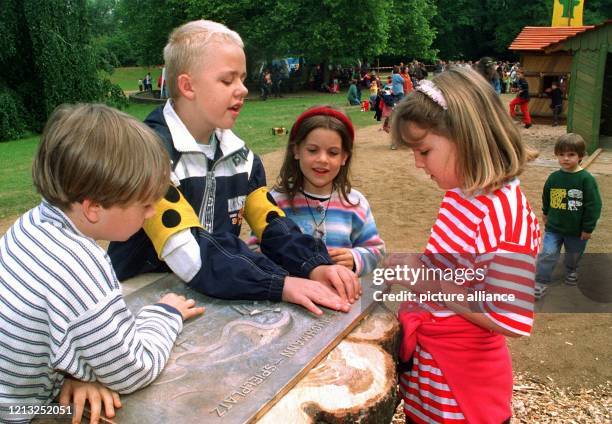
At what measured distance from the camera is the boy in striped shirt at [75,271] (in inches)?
46.2

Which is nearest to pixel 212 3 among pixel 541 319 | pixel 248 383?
pixel 541 319

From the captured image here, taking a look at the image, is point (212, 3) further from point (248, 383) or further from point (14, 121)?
point (248, 383)

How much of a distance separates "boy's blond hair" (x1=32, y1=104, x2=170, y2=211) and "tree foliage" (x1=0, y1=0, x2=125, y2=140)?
15.5 m

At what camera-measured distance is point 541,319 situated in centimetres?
385

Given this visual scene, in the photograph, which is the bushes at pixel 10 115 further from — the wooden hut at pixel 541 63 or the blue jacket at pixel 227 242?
the blue jacket at pixel 227 242

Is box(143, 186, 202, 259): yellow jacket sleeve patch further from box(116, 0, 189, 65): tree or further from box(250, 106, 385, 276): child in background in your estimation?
box(116, 0, 189, 65): tree

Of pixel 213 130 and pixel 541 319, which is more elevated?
pixel 213 130

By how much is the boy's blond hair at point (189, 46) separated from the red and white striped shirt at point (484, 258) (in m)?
0.98

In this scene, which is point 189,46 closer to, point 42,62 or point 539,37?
point 539,37

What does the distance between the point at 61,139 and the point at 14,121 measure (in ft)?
53.4

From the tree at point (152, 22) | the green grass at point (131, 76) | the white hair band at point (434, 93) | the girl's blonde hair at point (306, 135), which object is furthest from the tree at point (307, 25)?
the white hair band at point (434, 93)

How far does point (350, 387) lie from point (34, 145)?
565 inches

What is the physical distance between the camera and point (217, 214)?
1995 millimetres

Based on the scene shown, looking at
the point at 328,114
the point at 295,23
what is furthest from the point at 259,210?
the point at 295,23
